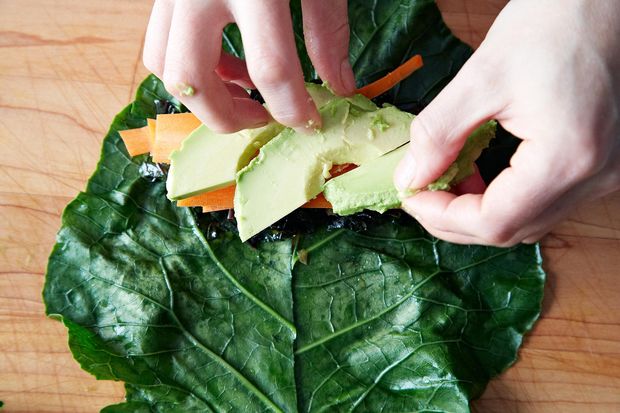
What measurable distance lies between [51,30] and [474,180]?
1.37m

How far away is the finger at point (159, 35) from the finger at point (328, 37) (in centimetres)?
29

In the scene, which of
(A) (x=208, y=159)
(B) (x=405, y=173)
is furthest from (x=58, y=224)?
(B) (x=405, y=173)

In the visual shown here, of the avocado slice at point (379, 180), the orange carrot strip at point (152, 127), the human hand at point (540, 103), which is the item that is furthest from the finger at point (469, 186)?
the orange carrot strip at point (152, 127)

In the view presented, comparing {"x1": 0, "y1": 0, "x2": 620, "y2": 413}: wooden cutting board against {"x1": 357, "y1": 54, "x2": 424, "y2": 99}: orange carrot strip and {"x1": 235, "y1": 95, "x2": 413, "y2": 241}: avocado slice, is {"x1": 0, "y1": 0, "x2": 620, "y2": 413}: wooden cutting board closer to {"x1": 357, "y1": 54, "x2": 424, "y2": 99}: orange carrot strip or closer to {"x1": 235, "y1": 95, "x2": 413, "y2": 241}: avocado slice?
{"x1": 357, "y1": 54, "x2": 424, "y2": 99}: orange carrot strip

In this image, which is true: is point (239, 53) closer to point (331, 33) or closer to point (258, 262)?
point (331, 33)

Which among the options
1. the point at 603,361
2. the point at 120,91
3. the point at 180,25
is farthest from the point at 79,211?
the point at 603,361

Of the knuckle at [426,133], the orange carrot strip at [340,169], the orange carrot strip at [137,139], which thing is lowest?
the orange carrot strip at [137,139]

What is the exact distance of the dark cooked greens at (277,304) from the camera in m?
1.62

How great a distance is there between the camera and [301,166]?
1463mm

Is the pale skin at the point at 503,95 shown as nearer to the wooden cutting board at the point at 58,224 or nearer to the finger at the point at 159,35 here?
the finger at the point at 159,35

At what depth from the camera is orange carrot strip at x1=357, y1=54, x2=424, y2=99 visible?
5.34ft

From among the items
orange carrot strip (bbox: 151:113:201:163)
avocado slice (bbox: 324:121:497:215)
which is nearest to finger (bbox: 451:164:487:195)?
avocado slice (bbox: 324:121:497:215)

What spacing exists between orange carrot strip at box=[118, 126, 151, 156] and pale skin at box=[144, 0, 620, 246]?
442 millimetres

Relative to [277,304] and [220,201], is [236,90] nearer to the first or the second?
[220,201]
